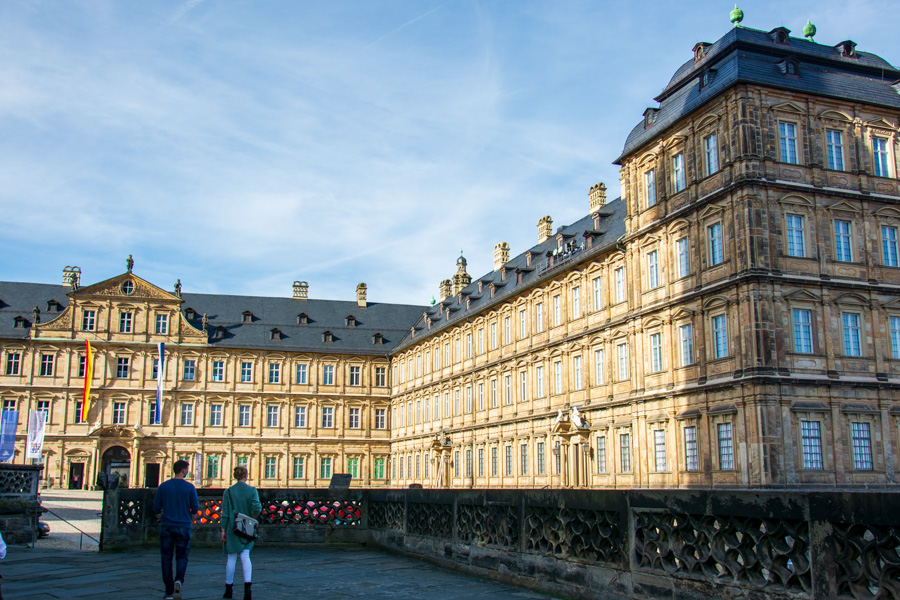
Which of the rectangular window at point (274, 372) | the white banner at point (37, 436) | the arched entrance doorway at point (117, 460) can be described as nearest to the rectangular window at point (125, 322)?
the arched entrance doorway at point (117, 460)

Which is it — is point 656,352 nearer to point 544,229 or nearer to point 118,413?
point 544,229

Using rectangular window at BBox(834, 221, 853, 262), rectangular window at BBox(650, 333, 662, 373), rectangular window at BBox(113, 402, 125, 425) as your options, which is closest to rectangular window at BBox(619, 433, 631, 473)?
rectangular window at BBox(650, 333, 662, 373)

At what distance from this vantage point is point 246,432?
65750 millimetres

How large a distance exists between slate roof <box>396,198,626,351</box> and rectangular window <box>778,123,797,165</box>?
8.13m

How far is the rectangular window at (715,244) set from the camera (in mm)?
30109

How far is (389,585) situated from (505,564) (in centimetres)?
172

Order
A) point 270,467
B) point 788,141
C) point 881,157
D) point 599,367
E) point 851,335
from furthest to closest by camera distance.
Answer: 1. point 270,467
2. point 599,367
3. point 881,157
4. point 788,141
5. point 851,335

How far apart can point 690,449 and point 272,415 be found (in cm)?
4265

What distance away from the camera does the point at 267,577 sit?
13.3 metres

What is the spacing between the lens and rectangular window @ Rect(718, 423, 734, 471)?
28.3m

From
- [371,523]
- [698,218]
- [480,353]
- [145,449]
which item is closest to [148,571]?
[371,523]

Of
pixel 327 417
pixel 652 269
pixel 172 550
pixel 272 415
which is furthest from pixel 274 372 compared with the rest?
pixel 172 550

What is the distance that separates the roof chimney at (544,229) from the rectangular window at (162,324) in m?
29.7

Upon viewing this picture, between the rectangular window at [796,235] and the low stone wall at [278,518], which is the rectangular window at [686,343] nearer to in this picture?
the rectangular window at [796,235]
